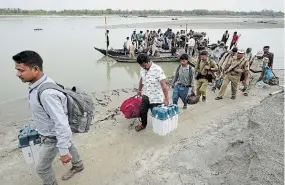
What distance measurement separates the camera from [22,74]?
271 centimetres

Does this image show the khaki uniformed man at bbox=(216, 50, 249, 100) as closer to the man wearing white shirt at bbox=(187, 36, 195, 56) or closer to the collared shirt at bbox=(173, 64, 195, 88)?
the collared shirt at bbox=(173, 64, 195, 88)

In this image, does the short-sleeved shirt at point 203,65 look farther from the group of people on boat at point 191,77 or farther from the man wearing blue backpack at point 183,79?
the man wearing blue backpack at point 183,79

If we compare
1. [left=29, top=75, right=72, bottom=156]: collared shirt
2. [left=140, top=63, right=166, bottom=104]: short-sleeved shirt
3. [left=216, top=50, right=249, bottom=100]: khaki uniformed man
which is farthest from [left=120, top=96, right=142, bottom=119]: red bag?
[left=216, top=50, right=249, bottom=100]: khaki uniformed man

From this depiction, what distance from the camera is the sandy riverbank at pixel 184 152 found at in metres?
3.70

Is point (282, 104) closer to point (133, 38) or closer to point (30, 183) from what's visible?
point (30, 183)

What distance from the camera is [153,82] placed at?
189 inches

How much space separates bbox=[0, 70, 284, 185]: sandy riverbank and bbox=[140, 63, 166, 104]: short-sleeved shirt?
80 cm

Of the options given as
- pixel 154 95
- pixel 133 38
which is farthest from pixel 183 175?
pixel 133 38

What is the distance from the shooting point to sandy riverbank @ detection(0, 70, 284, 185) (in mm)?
3697

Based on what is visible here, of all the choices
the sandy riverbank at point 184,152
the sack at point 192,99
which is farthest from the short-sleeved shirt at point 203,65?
the sandy riverbank at point 184,152

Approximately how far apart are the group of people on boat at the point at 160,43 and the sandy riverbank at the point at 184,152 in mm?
10131

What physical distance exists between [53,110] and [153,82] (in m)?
2.40

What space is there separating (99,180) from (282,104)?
4.27 m

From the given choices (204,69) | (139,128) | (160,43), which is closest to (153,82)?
(139,128)
